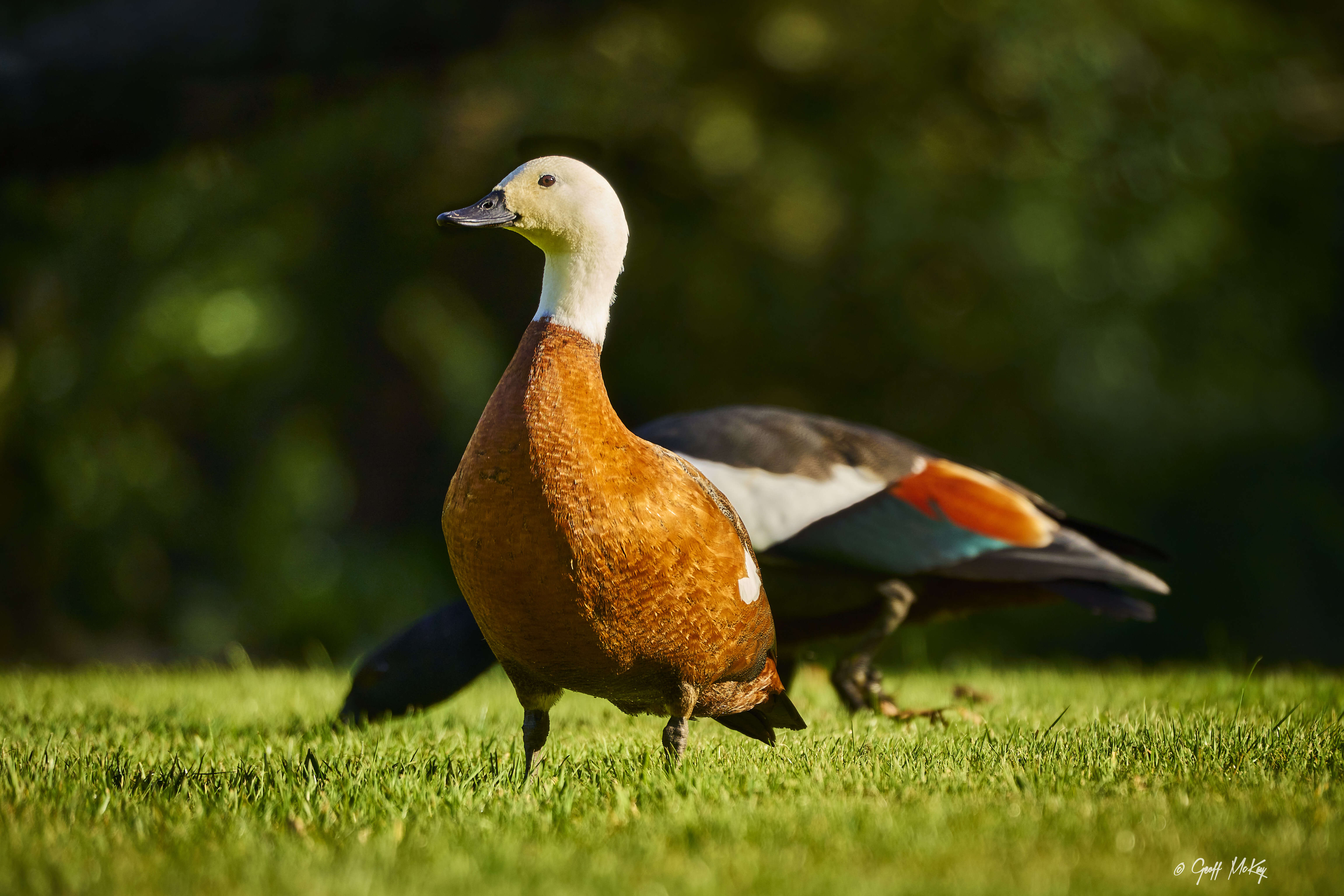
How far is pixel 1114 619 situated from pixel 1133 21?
3724 millimetres

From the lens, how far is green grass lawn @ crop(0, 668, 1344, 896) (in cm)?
185

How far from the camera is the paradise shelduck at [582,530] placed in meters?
2.47

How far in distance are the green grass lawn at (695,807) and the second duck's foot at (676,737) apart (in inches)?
1.6

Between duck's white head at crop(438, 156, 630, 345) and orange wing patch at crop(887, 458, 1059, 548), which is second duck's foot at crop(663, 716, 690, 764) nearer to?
duck's white head at crop(438, 156, 630, 345)

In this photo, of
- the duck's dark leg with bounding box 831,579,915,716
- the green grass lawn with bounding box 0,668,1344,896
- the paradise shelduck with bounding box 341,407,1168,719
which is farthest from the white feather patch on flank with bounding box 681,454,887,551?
the green grass lawn with bounding box 0,668,1344,896

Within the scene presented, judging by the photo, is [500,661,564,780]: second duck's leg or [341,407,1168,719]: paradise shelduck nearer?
[500,661,564,780]: second duck's leg

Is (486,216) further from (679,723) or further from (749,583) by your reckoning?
(679,723)

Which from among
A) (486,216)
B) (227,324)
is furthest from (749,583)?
(227,324)

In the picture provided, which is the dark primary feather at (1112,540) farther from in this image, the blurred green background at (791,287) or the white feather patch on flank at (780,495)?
the blurred green background at (791,287)

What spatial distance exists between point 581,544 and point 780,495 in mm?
1462

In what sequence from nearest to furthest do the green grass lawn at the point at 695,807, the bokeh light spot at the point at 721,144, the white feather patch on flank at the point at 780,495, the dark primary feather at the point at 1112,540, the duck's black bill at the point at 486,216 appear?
the green grass lawn at the point at 695,807 → the duck's black bill at the point at 486,216 → the white feather patch on flank at the point at 780,495 → the dark primary feather at the point at 1112,540 → the bokeh light spot at the point at 721,144

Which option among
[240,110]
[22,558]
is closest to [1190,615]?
[240,110]

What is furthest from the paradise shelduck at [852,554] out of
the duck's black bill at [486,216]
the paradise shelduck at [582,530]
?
the duck's black bill at [486,216]

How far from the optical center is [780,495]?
3805 millimetres
